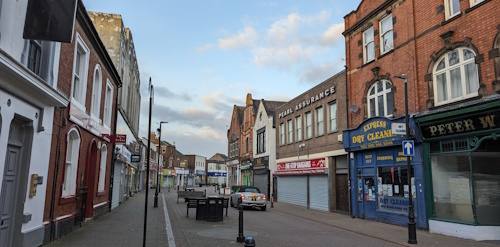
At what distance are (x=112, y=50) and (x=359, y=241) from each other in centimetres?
1731

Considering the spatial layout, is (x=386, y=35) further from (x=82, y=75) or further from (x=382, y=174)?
(x=82, y=75)

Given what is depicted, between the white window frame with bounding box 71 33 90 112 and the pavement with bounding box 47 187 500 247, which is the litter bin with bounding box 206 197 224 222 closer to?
the pavement with bounding box 47 187 500 247

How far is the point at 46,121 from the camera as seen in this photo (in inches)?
353

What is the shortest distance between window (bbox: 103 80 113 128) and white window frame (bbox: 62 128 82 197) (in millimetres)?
4501

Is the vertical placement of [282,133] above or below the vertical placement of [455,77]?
above

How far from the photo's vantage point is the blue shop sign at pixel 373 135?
1506cm

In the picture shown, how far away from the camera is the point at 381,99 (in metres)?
17.0

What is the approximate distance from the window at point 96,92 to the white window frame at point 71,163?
7.31ft

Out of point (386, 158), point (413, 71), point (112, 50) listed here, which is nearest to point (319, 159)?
point (386, 158)

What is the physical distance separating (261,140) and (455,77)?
81.3ft

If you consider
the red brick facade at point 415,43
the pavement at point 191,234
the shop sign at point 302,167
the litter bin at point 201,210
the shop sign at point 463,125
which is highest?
the red brick facade at point 415,43

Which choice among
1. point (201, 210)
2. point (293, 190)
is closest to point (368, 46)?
point (201, 210)

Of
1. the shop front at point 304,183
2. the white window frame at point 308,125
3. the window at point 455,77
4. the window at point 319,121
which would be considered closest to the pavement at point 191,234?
the window at point 455,77

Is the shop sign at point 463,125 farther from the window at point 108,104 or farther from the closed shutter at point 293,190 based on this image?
the window at point 108,104
